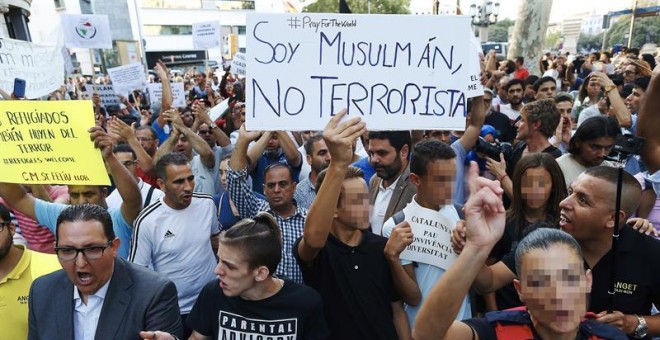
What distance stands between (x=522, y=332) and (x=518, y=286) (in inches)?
6.2

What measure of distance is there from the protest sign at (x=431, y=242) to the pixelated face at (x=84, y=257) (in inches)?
56.1

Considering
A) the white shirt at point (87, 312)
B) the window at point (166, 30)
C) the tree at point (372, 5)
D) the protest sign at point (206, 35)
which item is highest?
the tree at point (372, 5)

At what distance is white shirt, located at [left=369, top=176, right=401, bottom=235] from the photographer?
320 centimetres

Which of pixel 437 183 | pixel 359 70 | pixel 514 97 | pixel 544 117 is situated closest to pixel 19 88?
pixel 359 70

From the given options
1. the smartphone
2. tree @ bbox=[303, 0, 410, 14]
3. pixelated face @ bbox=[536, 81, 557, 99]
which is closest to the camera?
the smartphone

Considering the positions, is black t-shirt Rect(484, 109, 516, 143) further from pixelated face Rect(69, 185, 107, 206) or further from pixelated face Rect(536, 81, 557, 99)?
pixelated face Rect(69, 185, 107, 206)

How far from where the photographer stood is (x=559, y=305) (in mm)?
1576

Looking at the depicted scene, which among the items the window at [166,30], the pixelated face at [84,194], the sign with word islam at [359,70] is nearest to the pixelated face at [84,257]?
the sign with word islam at [359,70]

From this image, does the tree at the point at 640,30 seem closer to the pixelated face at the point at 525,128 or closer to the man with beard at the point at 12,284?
the pixelated face at the point at 525,128

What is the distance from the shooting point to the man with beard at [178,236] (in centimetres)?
306

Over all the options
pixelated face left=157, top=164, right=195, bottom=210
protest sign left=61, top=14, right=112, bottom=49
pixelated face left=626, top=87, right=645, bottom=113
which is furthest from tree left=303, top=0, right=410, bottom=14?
pixelated face left=157, top=164, right=195, bottom=210

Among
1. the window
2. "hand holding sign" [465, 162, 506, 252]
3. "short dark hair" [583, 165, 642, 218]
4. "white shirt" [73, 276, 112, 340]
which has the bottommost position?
"white shirt" [73, 276, 112, 340]

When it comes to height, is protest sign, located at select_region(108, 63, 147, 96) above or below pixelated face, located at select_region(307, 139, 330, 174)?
above

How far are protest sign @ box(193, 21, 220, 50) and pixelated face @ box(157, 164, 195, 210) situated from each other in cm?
910
